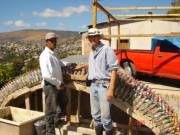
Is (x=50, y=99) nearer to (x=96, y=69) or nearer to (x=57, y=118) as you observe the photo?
(x=57, y=118)

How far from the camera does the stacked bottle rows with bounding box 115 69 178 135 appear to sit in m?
5.85

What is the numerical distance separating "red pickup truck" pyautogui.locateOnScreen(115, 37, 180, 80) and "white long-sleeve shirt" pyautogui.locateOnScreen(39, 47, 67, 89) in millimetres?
6249

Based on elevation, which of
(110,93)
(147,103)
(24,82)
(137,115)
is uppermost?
(110,93)

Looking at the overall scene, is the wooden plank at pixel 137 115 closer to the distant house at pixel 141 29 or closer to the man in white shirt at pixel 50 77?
the man in white shirt at pixel 50 77

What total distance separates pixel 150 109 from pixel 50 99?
1779 millimetres

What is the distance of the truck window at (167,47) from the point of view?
11.6 meters

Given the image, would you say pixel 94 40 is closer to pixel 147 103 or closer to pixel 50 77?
pixel 50 77

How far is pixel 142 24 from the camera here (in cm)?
2048

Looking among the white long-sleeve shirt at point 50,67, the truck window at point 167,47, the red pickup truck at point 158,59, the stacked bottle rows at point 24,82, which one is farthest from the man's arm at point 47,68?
the truck window at point 167,47

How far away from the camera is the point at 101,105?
5.68 metres

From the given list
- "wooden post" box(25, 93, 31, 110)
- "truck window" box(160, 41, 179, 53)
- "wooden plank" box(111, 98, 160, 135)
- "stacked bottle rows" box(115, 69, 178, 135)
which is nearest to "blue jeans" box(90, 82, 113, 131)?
"wooden plank" box(111, 98, 160, 135)

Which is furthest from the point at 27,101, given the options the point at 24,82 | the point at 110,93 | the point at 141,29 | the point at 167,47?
the point at 141,29

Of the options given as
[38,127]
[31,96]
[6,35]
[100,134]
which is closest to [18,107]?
[31,96]

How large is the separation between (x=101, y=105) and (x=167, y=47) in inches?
268
